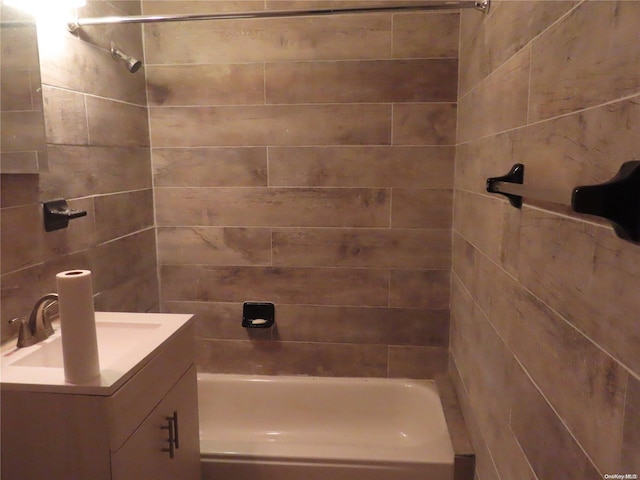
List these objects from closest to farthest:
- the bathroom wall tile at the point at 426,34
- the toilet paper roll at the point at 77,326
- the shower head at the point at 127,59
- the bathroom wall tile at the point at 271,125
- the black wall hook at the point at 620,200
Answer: the black wall hook at the point at 620,200
the toilet paper roll at the point at 77,326
the shower head at the point at 127,59
the bathroom wall tile at the point at 426,34
the bathroom wall tile at the point at 271,125

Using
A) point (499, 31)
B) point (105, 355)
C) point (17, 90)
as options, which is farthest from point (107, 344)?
point (499, 31)

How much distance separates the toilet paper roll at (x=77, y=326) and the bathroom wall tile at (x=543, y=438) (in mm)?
1037

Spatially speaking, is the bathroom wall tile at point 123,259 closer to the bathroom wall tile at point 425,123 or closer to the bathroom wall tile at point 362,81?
the bathroom wall tile at point 362,81

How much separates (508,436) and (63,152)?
1.72 m

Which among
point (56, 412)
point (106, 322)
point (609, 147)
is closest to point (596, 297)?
point (609, 147)

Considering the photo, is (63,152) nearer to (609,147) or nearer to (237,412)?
(237,412)

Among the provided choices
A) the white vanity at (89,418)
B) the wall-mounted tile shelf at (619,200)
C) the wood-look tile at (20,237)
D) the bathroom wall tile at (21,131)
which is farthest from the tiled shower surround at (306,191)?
the wall-mounted tile shelf at (619,200)

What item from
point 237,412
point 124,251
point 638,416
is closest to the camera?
point 638,416

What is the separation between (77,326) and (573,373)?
106 cm

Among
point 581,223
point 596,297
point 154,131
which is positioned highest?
point 154,131

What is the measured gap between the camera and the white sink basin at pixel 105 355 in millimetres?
1095

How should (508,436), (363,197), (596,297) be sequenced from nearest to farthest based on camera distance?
1. (596,297)
2. (508,436)
3. (363,197)

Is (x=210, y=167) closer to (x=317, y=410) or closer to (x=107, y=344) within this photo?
(x=107, y=344)

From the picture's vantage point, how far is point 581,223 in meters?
0.89
